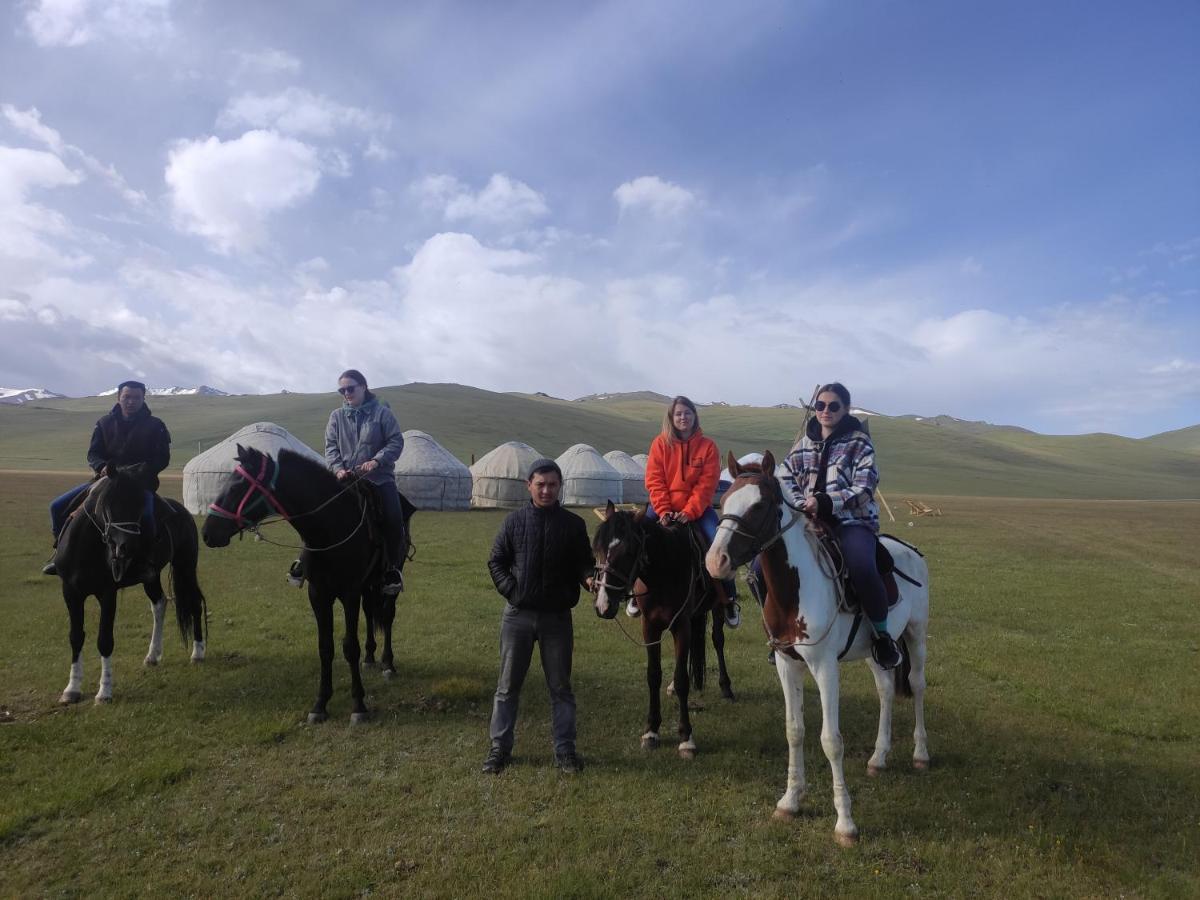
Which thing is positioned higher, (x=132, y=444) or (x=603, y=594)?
(x=132, y=444)

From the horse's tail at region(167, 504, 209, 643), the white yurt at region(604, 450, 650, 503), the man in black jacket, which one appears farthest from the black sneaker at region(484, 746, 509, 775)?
the white yurt at region(604, 450, 650, 503)

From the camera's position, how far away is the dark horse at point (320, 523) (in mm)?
5984

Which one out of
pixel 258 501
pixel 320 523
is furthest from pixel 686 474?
pixel 258 501

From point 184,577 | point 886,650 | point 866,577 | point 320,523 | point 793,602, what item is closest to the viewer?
point 793,602

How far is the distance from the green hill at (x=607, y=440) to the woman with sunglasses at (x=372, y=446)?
70.7 meters

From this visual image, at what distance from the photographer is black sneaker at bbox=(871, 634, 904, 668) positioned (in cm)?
482

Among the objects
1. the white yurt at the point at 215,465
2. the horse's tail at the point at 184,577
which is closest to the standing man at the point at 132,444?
the horse's tail at the point at 184,577

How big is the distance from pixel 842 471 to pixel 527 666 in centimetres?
294

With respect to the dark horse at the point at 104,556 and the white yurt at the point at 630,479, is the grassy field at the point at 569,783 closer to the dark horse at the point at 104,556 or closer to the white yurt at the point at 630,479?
the dark horse at the point at 104,556

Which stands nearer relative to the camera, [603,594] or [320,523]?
[603,594]

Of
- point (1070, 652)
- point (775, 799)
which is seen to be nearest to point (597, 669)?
point (775, 799)

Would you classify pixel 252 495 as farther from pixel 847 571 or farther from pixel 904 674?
pixel 904 674

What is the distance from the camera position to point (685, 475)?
6434 mm

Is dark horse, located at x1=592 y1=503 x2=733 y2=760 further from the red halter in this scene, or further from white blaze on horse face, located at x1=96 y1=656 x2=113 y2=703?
white blaze on horse face, located at x1=96 y1=656 x2=113 y2=703
